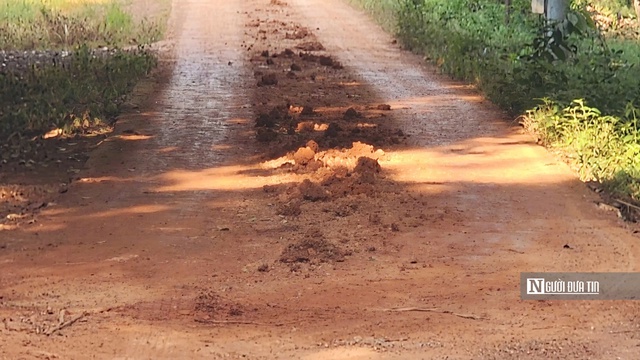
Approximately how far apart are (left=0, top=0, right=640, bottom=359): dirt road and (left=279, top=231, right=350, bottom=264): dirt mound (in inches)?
0.8

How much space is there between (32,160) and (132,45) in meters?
9.65

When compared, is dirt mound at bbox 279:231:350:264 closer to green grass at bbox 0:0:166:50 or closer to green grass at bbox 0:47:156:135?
green grass at bbox 0:47:156:135

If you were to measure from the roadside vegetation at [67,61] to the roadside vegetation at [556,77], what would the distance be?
5011mm

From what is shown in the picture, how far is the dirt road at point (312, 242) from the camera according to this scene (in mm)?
5430

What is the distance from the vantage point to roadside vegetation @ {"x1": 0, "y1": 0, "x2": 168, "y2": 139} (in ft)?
36.5

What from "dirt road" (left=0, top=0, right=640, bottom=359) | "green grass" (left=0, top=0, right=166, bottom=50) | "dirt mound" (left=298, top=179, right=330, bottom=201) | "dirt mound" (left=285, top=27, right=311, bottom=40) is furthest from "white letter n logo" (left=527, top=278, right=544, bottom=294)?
"dirt mound" (left=285, top=27, right=311, bottom=40)

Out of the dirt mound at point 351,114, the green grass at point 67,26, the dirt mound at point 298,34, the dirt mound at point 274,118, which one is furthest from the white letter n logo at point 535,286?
the dirt mound at point 298,34

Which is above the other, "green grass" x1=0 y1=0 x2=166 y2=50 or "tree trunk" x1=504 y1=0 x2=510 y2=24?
"green grass" x1=0 y1=0 x2=166 y2=50

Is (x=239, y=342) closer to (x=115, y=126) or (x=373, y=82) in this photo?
(x=115, y=126)

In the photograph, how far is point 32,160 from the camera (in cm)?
959

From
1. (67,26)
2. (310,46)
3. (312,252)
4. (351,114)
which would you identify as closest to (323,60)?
(310,46)

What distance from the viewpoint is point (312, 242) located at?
715 centimetres

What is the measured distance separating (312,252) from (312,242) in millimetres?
190

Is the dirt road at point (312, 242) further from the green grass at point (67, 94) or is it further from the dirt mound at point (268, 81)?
the dirt mound at point (268, 81)
